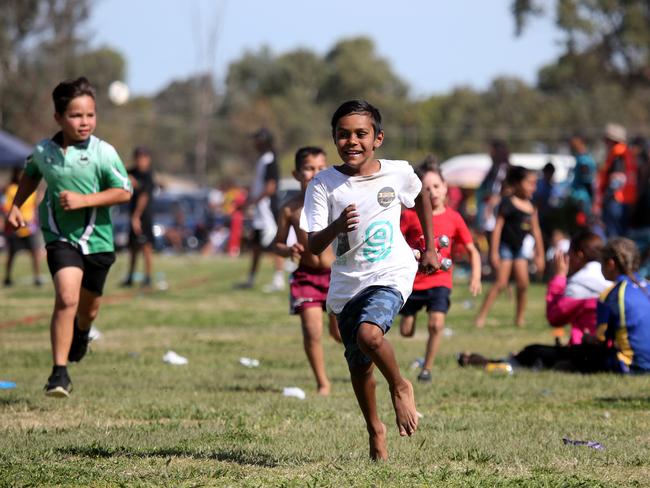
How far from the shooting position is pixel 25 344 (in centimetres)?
1166

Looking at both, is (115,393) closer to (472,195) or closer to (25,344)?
(25,344)

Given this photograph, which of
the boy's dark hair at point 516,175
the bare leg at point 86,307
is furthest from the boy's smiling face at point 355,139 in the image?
the boy's dark hair at point 516,175

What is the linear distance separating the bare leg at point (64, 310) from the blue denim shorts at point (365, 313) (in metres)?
2.54

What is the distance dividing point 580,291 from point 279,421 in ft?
12.3

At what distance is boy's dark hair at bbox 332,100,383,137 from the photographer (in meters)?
5.90

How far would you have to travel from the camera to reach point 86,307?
8.42m

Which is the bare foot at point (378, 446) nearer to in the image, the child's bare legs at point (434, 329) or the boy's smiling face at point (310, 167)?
the boy's smiling face at point (310, 167)

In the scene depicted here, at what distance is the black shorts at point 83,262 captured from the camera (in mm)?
7910

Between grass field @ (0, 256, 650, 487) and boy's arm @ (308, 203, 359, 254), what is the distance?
3.43 ft

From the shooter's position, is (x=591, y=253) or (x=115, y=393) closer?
(x=115, y=393)

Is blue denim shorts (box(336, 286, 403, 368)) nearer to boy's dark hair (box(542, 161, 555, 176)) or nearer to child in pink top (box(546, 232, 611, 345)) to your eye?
child in pink top (box(546, 232, 611, 345))

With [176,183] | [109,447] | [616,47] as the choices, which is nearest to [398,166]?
[109,447]

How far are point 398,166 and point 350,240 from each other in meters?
0.45

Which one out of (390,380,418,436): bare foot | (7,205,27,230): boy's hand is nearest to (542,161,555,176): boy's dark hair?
(7,205,27,230): boy's hand
